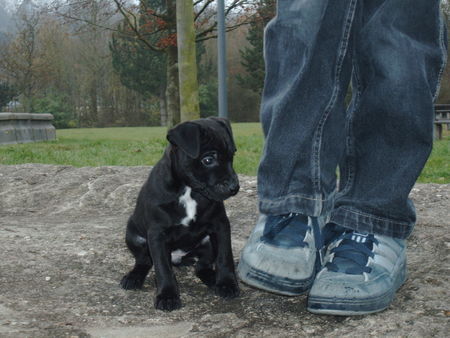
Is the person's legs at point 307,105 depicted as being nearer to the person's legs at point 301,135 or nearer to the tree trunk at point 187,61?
the person's legs at point 301,135

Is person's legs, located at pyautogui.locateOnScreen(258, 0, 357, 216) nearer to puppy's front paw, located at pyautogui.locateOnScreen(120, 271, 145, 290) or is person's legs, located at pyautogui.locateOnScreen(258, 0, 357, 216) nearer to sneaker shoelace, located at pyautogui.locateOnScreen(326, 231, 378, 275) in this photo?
sneaker shoelace, located at pyautogui.locateOnScreen(326, 231, 378, 275)

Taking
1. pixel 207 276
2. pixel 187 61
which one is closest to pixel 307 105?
pixel 207 276

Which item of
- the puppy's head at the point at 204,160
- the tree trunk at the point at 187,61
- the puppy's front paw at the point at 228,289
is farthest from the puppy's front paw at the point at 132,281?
the tree trunk at the point at 187,61

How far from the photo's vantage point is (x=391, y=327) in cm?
178

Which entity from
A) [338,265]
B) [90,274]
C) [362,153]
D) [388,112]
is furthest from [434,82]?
[90,274]

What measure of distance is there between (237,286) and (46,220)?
6.82ft

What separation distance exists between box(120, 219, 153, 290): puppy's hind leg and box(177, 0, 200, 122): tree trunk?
7244mm

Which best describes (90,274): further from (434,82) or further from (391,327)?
(434,82)

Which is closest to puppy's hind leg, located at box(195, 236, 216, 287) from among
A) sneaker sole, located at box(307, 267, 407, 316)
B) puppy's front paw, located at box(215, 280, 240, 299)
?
puppy's front paw, located at box(215, 280, 240, 299)

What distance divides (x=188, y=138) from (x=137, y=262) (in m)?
0.67

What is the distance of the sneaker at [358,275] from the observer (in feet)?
6.10

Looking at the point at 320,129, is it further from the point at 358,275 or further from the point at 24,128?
the point at 24,128

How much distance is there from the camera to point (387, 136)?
2.06m

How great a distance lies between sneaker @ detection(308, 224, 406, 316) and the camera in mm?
1858
